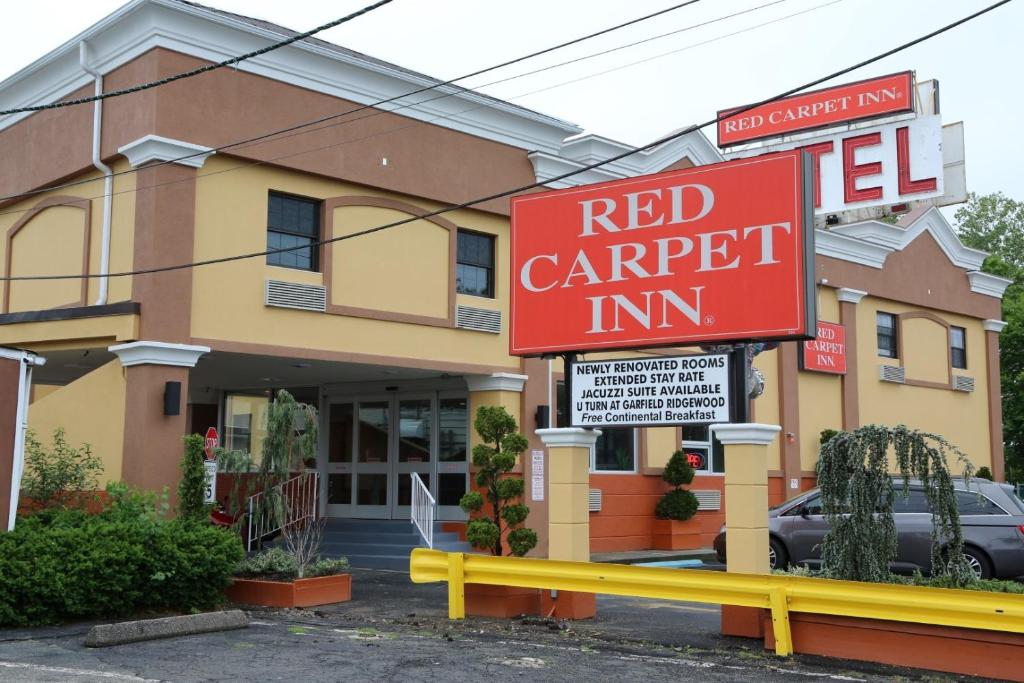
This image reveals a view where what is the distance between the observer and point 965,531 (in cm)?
1592

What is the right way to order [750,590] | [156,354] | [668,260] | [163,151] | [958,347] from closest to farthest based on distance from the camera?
[750,590] < [668,260] < [156,354] < [163,151] < [958,347]

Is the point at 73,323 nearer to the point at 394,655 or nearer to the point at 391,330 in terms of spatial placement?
the point at 391,330

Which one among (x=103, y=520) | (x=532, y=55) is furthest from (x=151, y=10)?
(x=103, y=520)

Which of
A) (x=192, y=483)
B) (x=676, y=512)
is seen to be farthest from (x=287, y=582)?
(x=676, y=512)

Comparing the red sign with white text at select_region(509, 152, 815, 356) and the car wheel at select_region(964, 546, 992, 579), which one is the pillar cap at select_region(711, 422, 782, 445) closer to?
the red sign with white text at select_region(509, 152, 815, 356)

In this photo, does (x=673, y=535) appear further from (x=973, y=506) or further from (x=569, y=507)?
(x=569, y=507)

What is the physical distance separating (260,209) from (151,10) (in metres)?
3.15

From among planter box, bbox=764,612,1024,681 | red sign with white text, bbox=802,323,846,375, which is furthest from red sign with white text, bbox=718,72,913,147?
planter box, bbox=764,612,1024,681

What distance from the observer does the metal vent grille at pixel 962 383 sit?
30656 millimetres

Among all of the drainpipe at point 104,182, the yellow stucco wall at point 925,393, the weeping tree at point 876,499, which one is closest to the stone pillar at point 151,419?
the drainpipe at point 104,182

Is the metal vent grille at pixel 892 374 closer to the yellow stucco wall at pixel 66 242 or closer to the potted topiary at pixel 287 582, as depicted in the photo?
the potted topiary at pixel 287 582

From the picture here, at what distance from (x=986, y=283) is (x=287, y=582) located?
979 inches

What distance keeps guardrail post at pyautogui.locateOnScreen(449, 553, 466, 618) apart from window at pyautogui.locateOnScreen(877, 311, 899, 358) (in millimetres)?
19167

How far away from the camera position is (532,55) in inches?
537
